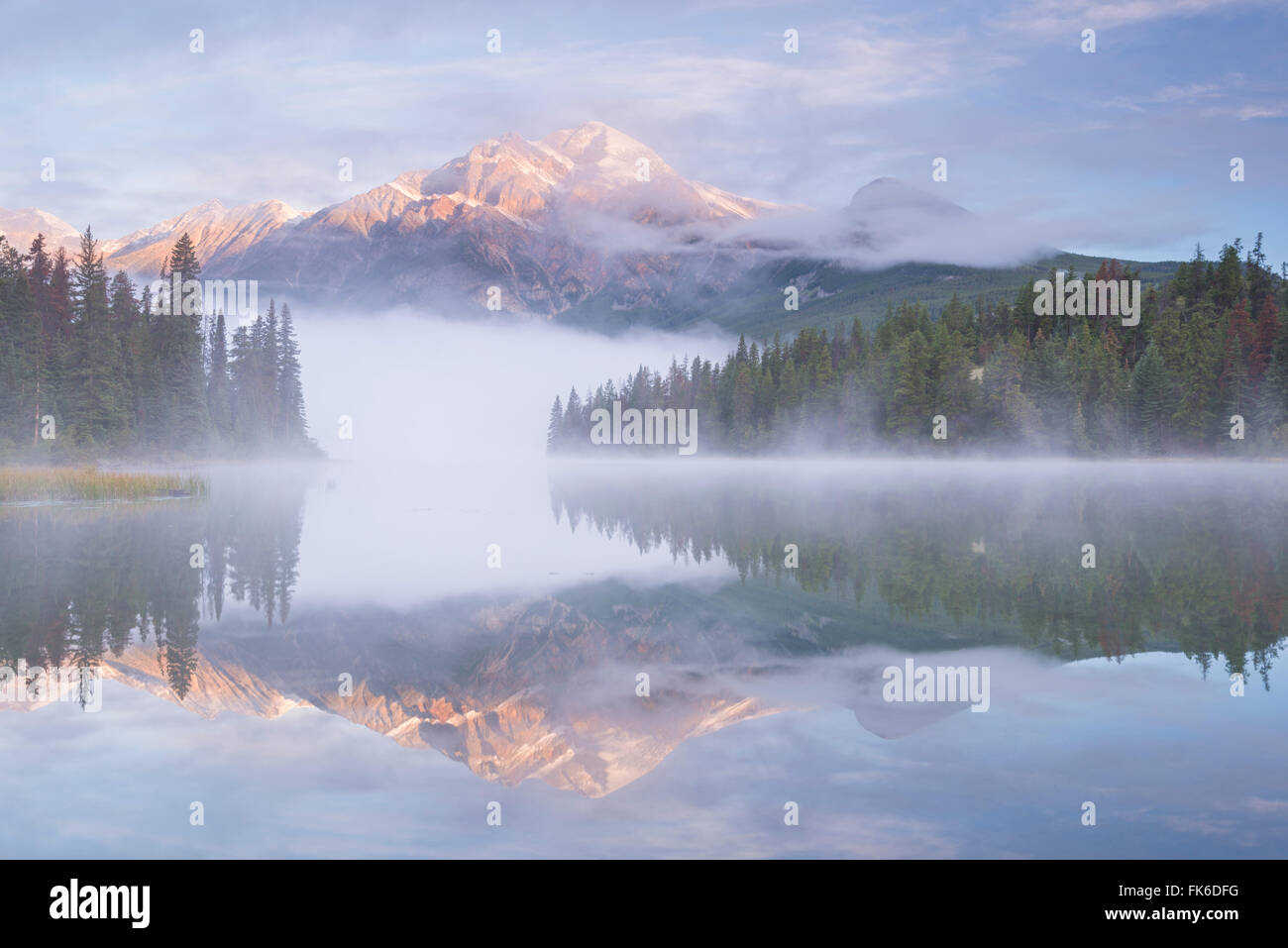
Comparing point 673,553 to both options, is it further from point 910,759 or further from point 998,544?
point 910,759

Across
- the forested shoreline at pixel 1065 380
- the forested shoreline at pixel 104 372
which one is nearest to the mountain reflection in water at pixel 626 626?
the forested shoreline at pixel 104 372

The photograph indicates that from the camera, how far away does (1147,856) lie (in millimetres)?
8188

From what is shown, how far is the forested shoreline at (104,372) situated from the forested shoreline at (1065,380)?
3062 inches

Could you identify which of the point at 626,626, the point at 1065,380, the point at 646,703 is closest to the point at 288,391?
the point at 1065,380

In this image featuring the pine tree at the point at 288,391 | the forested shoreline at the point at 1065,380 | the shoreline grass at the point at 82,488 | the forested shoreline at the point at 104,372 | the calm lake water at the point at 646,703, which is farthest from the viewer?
the pine tree at the point at 288,391

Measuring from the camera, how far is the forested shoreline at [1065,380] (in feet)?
367

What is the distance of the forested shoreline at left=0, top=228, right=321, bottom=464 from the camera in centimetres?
7631

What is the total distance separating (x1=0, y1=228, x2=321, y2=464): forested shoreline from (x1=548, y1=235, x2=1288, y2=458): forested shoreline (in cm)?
7776

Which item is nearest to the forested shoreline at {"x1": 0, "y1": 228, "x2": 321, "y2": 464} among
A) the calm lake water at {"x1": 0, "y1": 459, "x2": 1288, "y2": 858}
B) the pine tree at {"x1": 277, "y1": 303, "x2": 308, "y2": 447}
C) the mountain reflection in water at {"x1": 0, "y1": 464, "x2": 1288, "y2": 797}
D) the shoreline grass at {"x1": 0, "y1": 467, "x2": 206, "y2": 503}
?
the pine tree at {"x1": 277, "y1": 303, "x2": 308, "y2": 447}

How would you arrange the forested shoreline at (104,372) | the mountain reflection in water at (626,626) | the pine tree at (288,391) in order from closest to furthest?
the mountain reflection in water at (626,626), the forested shoreline at (104,372), the pine tree at (288,391)

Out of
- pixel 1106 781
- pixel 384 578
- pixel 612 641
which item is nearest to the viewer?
pixel 1106 781

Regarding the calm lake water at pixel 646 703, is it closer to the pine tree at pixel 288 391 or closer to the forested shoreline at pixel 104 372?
the forested shoreline at pixel 104 372
